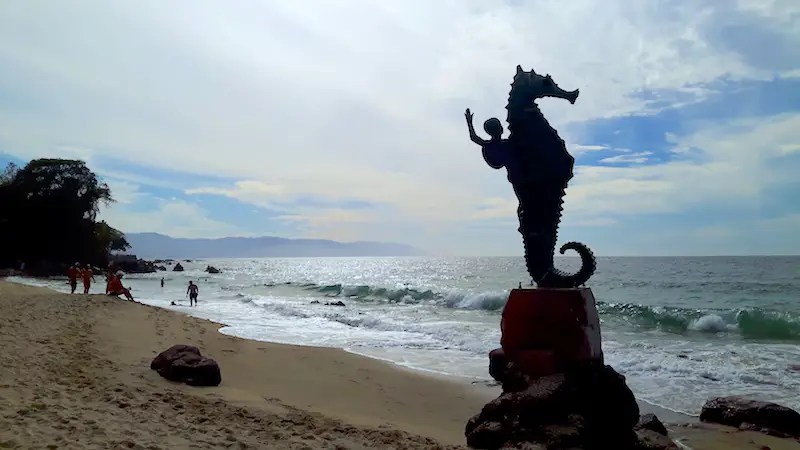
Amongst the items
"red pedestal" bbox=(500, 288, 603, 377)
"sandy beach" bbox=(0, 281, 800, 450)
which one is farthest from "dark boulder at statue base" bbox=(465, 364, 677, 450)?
"sandy beach" bbox=(0, 281, 800, 450)

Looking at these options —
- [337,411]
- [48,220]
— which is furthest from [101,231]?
[337,411]

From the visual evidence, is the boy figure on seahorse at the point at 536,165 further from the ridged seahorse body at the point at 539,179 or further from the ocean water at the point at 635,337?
the ocean water at the point at 635,337

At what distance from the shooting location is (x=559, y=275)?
234 inches

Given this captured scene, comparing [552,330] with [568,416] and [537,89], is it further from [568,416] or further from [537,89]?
[537,89]

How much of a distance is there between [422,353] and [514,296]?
8768mm

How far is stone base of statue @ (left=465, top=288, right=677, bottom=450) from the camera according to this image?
5086mm

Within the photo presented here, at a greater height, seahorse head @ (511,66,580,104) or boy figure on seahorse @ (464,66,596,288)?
seahorse head @ (511,66,580,104)

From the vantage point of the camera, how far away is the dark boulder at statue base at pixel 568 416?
4996 millimetres

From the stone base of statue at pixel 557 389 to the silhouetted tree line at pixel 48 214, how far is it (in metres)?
58.0

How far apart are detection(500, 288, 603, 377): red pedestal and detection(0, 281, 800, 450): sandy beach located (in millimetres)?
Answer: 1440

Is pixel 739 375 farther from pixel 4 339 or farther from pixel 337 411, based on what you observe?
pixel 4 339

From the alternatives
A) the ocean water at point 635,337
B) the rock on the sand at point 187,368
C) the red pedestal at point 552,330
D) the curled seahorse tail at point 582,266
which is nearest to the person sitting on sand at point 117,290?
the ocean water at point 635,337

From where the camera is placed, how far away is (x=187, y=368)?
27.1ft

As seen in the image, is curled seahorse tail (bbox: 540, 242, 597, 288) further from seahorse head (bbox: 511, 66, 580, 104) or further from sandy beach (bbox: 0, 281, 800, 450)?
sandy beach (bbox: 0, 281, 800, 450)
